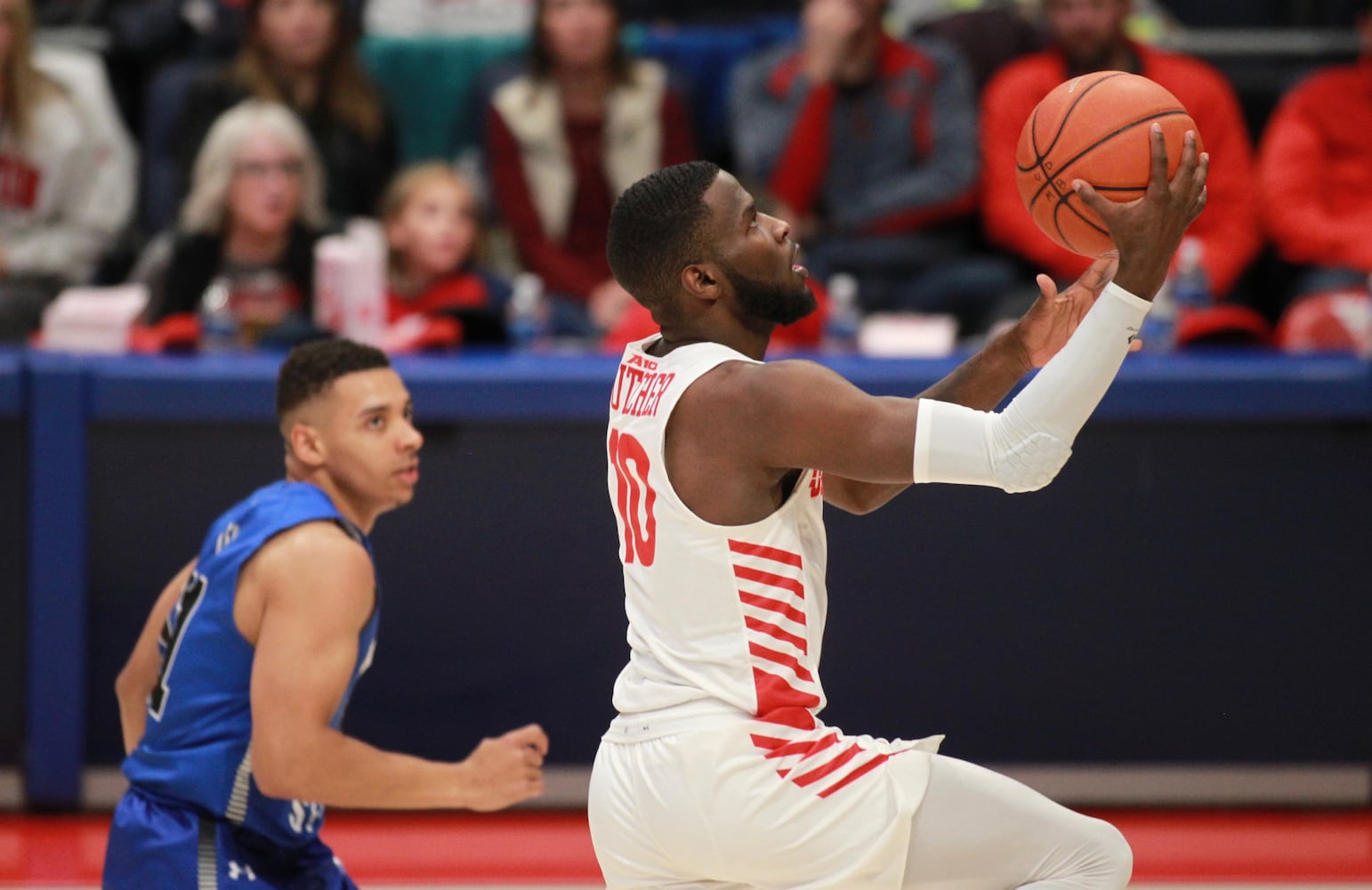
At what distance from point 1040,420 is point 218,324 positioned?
3.60m

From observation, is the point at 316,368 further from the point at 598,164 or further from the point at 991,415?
the point at 598,164

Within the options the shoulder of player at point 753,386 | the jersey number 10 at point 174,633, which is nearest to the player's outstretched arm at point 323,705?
the jersey number 10 at point 174,633

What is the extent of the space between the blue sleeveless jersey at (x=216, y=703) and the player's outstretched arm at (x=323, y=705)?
1.7 inches

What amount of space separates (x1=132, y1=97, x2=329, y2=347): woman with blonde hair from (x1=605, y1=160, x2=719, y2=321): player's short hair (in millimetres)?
3272

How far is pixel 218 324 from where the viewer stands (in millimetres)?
5613

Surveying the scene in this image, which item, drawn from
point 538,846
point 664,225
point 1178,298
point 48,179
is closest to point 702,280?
point 664,225

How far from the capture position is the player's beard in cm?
280

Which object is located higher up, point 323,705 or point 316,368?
point 316,368

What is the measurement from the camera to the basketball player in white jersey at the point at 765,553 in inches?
103

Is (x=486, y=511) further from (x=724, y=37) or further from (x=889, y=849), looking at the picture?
(x=724, y=37)

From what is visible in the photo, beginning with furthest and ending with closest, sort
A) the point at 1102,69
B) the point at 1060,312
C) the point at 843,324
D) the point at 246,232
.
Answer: the point at 1102,69, the point at 246,232, the point at 843,324, the point at 1060,312

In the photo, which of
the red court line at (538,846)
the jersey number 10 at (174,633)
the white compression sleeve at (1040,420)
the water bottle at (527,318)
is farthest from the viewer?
the water bottle at (527,318)

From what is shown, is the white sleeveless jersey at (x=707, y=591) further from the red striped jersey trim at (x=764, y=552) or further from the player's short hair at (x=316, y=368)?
the player's short hair at (x=316, y=368)

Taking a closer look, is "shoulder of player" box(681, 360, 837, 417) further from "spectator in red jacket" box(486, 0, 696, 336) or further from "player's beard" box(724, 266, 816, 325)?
"spectator in red jacket" box(486, 0, 696, 336)
